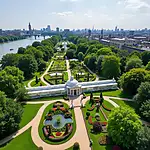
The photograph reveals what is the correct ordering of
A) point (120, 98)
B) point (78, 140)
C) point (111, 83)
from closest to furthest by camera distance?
1. point (78, 140)
2. point (120, 98)
3. point (111, 83)

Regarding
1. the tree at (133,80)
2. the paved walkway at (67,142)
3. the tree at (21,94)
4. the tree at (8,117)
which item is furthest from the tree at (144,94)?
the tree at (21,94)

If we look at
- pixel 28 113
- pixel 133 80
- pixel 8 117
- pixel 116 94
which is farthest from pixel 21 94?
pixel 133 80

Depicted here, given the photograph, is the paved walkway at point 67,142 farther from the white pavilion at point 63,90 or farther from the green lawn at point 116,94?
the green lawn at point 116,94

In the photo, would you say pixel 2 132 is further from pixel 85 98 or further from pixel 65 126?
pixel 85 98

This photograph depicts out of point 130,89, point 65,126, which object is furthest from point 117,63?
point 65,126

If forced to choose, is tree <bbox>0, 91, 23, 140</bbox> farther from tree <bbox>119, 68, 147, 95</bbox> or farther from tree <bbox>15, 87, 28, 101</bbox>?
tree <bbox>119, 68, 147, 95</bbox>
